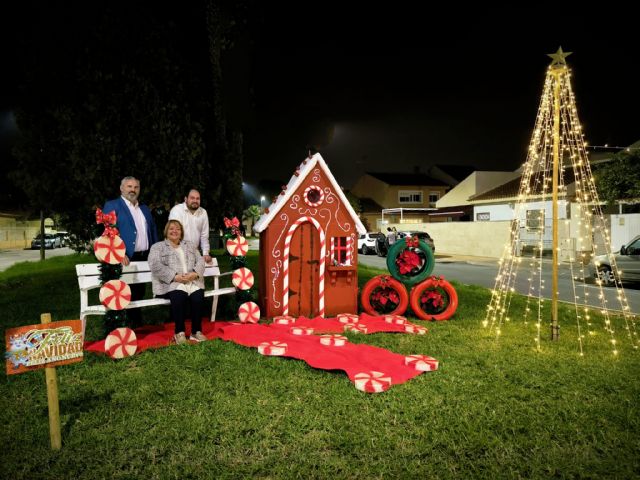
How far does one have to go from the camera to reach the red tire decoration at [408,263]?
23.7ft

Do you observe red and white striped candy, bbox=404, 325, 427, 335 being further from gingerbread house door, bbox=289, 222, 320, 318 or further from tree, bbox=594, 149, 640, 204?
tree, bbox=594, 149, 640, 204

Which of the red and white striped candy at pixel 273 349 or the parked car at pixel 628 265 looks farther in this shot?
the parked car at pixel 628 265

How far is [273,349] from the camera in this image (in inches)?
199

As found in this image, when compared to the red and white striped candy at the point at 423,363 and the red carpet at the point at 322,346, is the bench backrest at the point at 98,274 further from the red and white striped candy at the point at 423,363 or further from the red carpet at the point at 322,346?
the red and white striped candy at the point at 423,363

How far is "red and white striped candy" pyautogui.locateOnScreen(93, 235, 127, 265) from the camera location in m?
5.07

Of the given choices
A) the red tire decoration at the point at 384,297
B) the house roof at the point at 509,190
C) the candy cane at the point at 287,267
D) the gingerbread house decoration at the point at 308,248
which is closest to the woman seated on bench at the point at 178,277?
the gingerbread house decoration at the point at 308,248

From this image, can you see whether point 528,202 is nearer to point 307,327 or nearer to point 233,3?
point 233,3

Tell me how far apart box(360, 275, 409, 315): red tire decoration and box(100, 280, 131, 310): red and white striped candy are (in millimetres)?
3774

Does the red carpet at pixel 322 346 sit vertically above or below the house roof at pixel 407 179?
below

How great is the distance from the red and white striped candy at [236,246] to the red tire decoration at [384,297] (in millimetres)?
2181

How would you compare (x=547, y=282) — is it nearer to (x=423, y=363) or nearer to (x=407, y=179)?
(x=423, y=363)

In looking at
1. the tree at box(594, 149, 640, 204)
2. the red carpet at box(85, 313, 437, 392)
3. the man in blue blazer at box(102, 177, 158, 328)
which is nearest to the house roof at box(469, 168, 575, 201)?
the tree at box(594, 149, 640, 204)

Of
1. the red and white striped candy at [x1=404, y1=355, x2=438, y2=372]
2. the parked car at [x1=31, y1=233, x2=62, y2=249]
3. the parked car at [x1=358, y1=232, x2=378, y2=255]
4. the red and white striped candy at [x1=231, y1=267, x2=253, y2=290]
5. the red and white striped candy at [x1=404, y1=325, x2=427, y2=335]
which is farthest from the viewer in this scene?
the parked car at [x1=31, y1=233, x2=62, y2=249]

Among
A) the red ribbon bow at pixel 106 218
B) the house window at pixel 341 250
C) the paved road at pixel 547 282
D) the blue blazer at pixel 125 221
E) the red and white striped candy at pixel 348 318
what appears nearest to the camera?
the red ribbon bow at pixel 106 218
